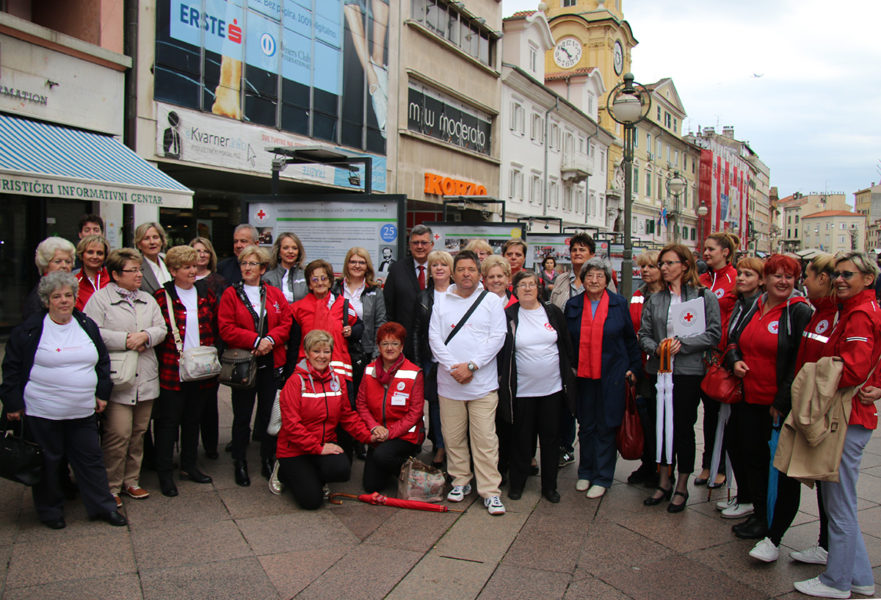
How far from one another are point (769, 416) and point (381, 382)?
2.81 metres

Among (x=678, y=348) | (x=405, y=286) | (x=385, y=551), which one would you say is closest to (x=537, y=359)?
(x=678, y=348)

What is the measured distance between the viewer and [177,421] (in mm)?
5277

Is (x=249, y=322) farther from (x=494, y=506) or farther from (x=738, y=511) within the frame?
(x=738, y=511)

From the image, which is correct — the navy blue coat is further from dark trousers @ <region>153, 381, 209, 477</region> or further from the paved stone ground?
dark trousers @ <region>153, 381, 209, 477</region>

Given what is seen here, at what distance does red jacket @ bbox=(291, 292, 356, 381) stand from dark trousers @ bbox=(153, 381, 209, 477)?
0.88 m

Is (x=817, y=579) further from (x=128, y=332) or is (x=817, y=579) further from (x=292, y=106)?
(x=292, y=106)

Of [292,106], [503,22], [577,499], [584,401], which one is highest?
[503,22]

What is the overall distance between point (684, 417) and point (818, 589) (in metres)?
1.57

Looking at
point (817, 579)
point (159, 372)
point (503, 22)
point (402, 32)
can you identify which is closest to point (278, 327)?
point (159, 372)

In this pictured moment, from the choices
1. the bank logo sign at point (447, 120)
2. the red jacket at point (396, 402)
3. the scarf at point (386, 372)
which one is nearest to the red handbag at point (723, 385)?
the red jacket at point (396, 402)

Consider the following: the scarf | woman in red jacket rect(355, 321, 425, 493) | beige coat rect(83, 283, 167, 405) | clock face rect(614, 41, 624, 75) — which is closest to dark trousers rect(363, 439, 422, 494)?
woman in red jacket rect(355, 321, 425, 493)

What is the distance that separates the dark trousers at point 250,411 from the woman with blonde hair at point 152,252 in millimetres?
1207

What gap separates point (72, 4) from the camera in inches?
512

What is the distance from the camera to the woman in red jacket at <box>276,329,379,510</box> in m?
5.09
